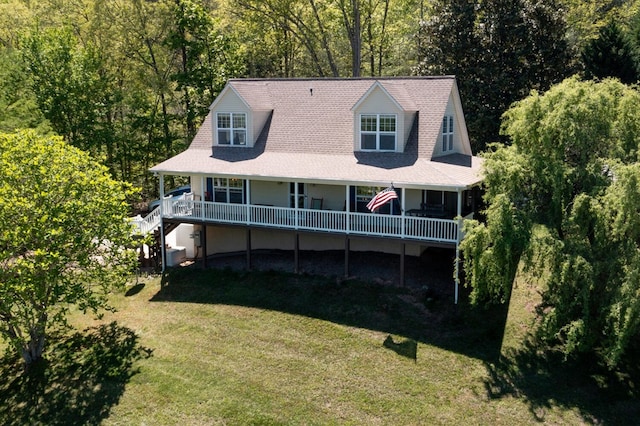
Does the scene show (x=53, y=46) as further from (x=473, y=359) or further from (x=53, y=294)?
(x=473, y=359)

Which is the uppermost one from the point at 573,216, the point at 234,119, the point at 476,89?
the point at 476,89

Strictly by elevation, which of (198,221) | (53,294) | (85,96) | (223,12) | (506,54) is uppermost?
(223,12)

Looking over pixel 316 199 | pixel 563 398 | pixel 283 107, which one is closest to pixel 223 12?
pixel 283 107

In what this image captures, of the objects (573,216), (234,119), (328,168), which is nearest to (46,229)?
(328,168)

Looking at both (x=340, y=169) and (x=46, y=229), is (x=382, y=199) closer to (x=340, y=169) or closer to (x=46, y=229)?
(x=340, y=169)

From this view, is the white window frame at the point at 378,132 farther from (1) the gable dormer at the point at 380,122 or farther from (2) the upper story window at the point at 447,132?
(2) the upper story window at the point at 447,132

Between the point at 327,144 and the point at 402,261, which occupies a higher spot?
the point at 327,144

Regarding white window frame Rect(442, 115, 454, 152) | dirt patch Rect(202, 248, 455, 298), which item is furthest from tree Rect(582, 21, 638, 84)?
dirt patch Rect(202, 248, 455, 298)
